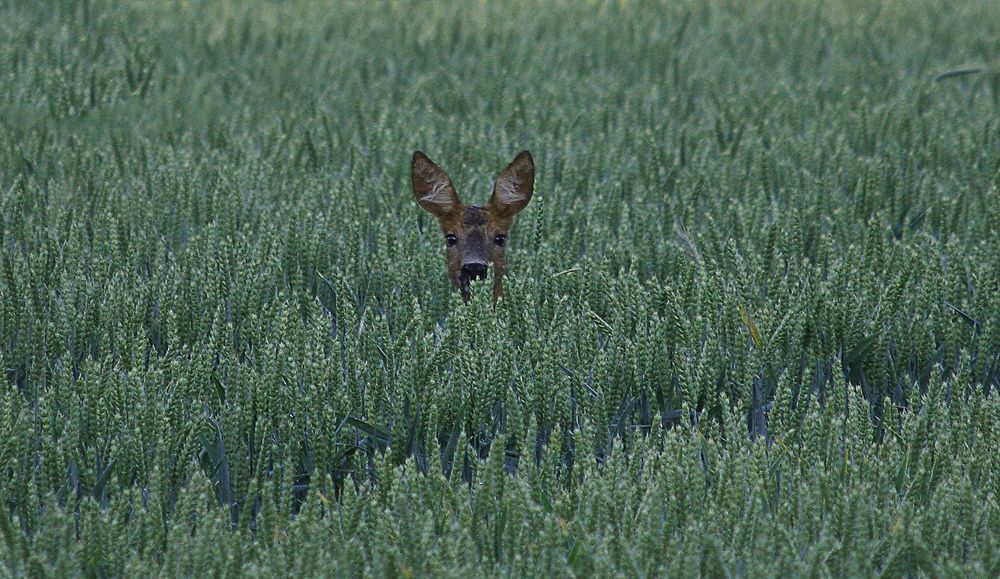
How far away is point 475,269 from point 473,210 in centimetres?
32

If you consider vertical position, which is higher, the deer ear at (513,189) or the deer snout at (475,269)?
the deer ear at (513,189)

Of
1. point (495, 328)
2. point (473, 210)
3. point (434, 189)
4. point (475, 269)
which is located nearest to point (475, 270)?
point (475, 269)

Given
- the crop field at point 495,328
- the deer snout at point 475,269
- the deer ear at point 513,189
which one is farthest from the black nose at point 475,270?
the deer ear at point 513,189

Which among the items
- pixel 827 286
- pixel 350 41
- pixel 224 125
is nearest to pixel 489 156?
pixel 224 125

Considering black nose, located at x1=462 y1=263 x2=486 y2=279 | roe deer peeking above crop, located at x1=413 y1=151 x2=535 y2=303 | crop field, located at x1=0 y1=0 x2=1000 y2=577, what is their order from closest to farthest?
crop field, located at x1=0 y1=0 x2=1000 y2=577 < black nose, located at x1=462 y1=263 x2=486 y2=279 < roe deer peeking above crop, located at x1=413 y1=151 x2=535 y2=303

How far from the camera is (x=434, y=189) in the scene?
199 inches

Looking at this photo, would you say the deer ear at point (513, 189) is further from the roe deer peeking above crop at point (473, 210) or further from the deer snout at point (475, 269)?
the deer snout at point (475, 269)

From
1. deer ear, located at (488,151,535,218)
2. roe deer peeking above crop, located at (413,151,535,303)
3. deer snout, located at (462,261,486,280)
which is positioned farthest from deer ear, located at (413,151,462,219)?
deer snout, located at (462,261,486,280)

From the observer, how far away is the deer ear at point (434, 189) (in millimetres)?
5003

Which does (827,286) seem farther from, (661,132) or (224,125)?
(224,125)

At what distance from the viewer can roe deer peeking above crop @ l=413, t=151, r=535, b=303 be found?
493cm

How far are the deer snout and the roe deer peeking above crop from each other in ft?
0.21

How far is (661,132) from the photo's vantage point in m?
7.01

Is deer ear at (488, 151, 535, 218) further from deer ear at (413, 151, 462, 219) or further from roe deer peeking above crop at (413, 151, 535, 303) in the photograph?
deer ear at (413, 151, 462, 219)
